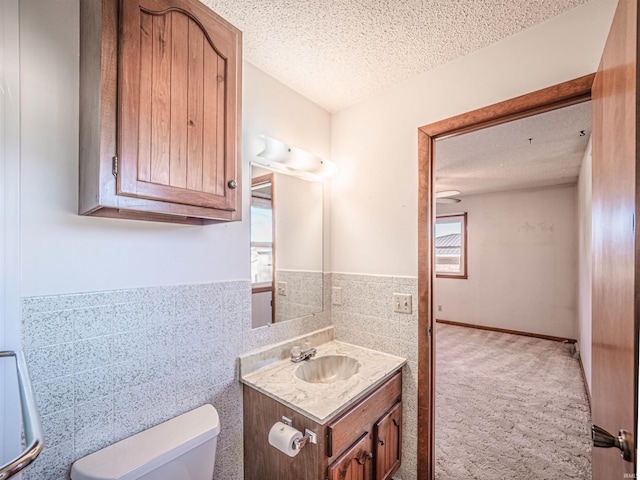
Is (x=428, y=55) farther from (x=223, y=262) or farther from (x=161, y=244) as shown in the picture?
(x=161, y=244)

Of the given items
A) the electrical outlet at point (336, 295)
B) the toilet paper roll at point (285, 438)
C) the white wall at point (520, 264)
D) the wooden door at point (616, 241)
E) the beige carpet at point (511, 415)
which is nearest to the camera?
the wooden door at point (616, 241)

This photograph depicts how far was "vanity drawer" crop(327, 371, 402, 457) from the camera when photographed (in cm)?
115

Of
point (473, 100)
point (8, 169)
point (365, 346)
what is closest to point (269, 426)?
point (365, 346)

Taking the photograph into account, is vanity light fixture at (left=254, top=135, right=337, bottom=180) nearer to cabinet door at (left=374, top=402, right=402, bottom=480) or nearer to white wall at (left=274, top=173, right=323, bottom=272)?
white wall at (left=274, top=173, right=323, bottom=272)

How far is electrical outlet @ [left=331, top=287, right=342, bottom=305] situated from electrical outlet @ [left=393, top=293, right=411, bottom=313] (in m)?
0.40

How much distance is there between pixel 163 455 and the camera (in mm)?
976

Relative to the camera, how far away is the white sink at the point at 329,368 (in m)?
1.62

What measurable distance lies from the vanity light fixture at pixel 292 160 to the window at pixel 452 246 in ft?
13.0

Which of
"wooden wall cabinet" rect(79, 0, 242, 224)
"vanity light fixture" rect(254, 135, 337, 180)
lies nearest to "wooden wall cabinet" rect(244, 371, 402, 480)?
"wooden wall cabinet" rect(79, 0, 242, 224)

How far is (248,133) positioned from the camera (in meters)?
1.53

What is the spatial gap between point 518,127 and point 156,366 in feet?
9.71

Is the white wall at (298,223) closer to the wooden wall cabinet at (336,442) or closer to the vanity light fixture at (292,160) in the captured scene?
the vanity light fixture at (292,160)

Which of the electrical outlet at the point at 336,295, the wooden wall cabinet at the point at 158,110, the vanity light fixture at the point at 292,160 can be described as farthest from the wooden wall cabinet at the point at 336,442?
the vanity light fixture at the point at 292,160

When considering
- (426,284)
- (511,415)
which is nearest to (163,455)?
(426,284)
